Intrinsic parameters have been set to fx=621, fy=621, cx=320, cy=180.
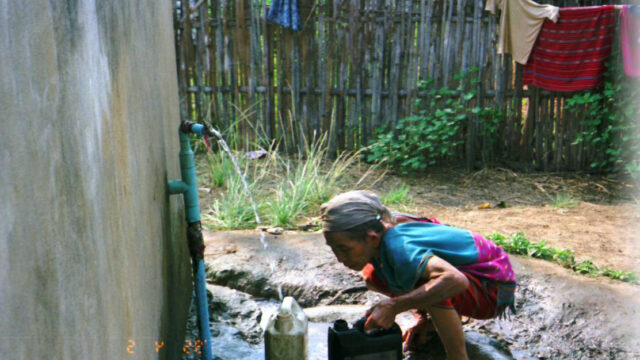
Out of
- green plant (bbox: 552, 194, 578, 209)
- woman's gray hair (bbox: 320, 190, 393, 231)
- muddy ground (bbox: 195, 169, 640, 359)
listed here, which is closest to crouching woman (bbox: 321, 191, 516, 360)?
woman's gray hair (bbox: 320, 190, 393, 231)

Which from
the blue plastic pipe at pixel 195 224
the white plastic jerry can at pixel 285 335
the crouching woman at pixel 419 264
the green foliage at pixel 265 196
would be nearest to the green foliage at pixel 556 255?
the crouching woman at pixel 419 264

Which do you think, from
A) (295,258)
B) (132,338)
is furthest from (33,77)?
(295,258)

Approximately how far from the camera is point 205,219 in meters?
5.38

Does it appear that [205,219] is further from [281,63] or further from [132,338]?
[132,338]

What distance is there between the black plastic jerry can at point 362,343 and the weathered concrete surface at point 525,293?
2.23ft

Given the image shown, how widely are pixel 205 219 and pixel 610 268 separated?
3.19 meters

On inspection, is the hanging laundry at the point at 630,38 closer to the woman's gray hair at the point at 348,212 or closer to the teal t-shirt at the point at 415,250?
the teal t-shirt at the point at 415,250

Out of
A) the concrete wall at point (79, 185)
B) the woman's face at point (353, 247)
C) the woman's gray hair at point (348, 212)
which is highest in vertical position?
the concrete wall at point (79, 185)

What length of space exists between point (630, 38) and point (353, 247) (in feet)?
16.8

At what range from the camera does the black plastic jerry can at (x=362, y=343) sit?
2395mm

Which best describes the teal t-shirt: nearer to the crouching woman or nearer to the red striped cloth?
the crouching woman

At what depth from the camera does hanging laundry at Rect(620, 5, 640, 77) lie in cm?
629

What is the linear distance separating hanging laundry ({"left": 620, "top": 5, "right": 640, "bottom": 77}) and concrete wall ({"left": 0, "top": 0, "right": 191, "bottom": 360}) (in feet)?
17.9
